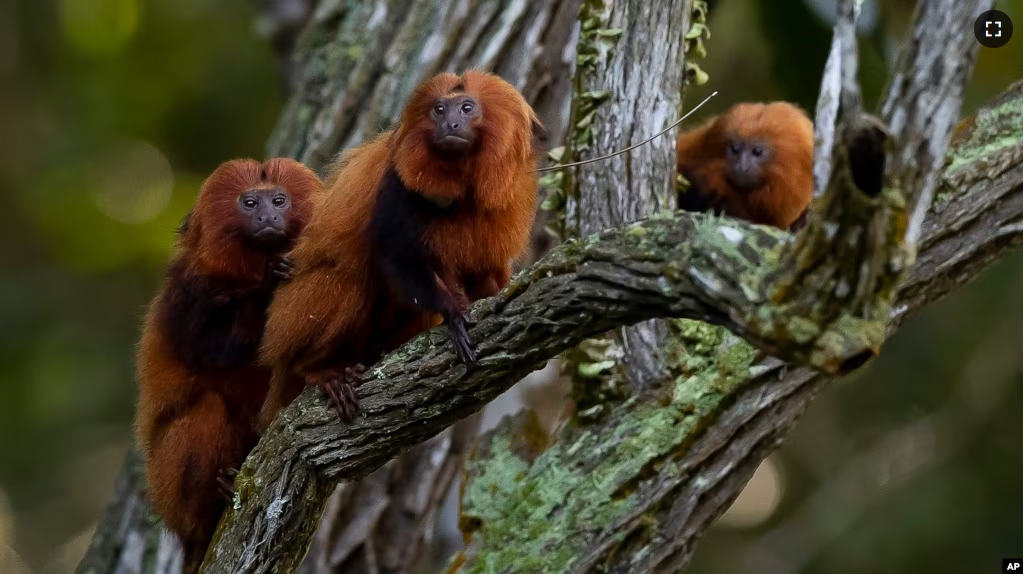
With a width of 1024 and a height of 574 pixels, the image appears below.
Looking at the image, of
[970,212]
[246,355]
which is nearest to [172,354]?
[246,355]

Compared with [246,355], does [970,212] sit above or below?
above

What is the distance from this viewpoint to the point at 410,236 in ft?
13.9

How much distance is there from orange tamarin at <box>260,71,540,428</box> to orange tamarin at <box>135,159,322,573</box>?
0.32 meters

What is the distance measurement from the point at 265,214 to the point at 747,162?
3.56 m

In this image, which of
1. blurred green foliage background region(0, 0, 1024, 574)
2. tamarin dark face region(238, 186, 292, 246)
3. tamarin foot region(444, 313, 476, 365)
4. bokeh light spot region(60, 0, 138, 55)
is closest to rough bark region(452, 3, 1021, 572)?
tamarin foot region(444, 313, 476, 365)

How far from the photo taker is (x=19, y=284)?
38.4 feet

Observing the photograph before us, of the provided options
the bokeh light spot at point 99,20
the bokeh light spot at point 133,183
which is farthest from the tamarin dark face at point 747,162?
the bokeh light spot at point 99,20

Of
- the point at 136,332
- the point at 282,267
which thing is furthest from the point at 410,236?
the point at 136,332

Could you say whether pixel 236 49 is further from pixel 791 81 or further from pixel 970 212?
pixel 970 212

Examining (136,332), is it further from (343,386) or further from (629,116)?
(343,386)

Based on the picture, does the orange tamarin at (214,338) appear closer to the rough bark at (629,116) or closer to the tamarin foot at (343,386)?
the tamarin foot at (343,386)

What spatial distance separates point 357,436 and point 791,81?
453 centimetres

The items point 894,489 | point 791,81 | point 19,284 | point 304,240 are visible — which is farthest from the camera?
point 19,284

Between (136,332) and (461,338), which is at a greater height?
(461,338)
